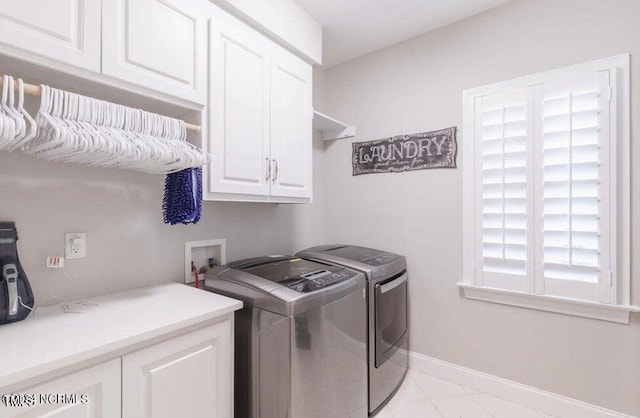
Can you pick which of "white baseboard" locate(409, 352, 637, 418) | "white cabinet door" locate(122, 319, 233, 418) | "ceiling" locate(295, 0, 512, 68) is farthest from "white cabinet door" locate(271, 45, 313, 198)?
"white baseboard" locate(409, 352, 637, 418)

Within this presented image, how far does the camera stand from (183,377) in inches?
44.6

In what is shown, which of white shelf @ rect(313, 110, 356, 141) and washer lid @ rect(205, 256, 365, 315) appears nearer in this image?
washer lid @ rect(205, 256, 365, 315)

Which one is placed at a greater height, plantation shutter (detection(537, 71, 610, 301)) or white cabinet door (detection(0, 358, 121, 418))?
plantation shutter (detection(537, 71, 610, 301))

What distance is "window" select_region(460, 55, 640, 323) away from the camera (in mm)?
1630

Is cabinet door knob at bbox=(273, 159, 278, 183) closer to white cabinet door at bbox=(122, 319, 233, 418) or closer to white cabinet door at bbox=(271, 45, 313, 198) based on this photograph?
white cabinet door at bbox=(271, 45, 313, 198)

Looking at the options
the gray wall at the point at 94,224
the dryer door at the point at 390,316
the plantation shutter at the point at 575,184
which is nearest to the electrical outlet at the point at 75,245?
the gray wall at the point at 94,224

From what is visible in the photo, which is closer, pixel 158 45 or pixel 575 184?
pixel 158 45

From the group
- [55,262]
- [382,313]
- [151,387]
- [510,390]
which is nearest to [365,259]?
[382,313]

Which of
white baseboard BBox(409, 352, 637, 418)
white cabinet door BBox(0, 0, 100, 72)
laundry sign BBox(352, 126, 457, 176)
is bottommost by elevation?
white baseboard BBox(409, 352, 637, 418)

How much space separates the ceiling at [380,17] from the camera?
1.96m

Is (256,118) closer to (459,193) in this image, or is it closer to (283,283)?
A: (283,283)

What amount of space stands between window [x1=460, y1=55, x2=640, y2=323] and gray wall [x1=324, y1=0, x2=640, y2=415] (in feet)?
0.23

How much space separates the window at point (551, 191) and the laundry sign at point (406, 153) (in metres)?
0.13

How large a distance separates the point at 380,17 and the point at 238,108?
1271mm
